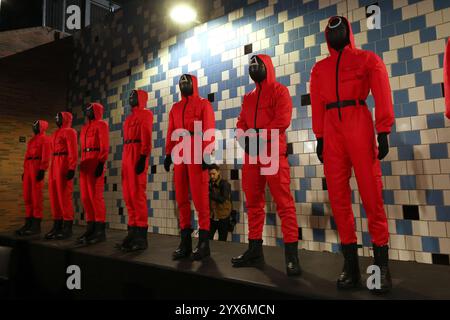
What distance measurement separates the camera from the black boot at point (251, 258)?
2.60m

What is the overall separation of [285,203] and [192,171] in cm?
92

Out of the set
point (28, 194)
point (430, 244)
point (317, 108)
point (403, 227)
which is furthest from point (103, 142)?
point (430, 244)

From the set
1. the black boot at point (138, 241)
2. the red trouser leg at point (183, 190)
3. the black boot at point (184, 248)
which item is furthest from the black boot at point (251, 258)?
the black boot at point (138, 241)

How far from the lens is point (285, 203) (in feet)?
8.13

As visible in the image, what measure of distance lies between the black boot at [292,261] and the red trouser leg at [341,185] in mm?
395

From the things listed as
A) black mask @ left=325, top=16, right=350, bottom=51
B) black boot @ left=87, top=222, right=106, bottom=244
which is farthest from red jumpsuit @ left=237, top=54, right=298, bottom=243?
black boot @ left=87, top=222, right=106, bottom=244

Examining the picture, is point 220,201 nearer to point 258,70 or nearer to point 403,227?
point 258,70

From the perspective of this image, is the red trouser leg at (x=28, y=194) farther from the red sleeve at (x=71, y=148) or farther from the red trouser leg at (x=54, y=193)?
the red sleeve at (x=71, y=148)

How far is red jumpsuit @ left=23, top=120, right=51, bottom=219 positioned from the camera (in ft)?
15.0

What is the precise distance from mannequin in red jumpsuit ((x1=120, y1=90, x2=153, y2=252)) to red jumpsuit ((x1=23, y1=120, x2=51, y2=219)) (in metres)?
1.74

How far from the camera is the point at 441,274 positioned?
2.39 metres

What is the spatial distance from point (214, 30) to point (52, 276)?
357 cm
